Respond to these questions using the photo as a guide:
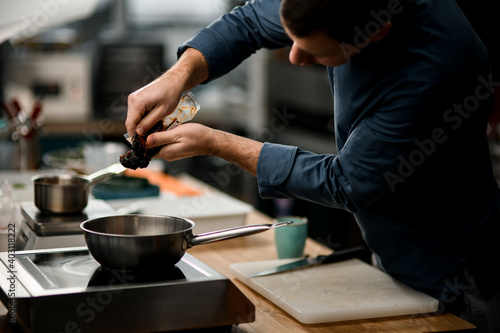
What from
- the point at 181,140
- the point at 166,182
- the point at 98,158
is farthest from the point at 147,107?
the point at 166,182

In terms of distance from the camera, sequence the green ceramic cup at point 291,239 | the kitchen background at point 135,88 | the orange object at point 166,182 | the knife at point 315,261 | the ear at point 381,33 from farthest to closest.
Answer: the kitchen background at point 135,88 < the orange object at point 166,182 < the green ceramic cup at point 291,239 < the knife at point 315,261 < the ear at point 381,33

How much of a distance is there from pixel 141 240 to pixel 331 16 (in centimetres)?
53

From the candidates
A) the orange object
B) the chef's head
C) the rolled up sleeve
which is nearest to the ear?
the chef's head

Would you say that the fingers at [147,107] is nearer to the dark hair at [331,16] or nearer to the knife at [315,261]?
the dark hair at [331,16]

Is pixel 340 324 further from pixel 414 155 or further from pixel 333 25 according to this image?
pixel 333 25

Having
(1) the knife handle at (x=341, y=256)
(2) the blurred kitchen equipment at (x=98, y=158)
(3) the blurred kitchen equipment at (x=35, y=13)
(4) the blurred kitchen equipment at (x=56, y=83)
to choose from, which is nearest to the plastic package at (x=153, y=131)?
(1) the knife handle at (x=341, y=256)

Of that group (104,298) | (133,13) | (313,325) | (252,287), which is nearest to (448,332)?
(313,325)

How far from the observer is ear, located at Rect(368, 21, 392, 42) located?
1.29 meters

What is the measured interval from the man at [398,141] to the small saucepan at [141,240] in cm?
15

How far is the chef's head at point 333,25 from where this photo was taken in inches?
47.4

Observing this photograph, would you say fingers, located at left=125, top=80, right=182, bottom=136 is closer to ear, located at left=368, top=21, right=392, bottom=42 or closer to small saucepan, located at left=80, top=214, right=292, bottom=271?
small saucepan, located at left=80, top=214, right=292, bottom=271

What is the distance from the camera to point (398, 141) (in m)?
1.31

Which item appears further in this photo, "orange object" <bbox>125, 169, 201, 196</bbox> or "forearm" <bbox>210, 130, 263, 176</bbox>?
"orange object" <bbox>125, 169, 201, 196</bbox>

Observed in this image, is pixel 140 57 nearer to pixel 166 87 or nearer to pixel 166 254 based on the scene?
pixel 166 87
